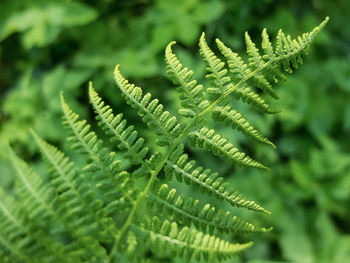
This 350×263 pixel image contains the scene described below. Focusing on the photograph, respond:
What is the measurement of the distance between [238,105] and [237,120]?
154cm

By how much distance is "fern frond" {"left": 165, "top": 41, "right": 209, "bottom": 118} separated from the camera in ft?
2.88

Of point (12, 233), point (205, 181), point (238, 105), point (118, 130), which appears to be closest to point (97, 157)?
point (118, 130)

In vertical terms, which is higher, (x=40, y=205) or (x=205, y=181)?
(x=40, y=205)

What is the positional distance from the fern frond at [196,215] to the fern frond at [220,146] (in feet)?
0.44

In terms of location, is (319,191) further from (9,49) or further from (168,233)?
(9,49)

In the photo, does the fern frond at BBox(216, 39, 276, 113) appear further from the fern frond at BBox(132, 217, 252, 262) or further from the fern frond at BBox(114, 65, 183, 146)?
the fern frond at BBox(132, 217, 252, 262)

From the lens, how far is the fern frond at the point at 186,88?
877 millimetres

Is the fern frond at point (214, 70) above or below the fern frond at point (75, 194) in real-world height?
above

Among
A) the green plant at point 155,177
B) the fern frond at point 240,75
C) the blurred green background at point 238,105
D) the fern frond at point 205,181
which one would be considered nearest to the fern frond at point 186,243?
the green plant at point 155,177

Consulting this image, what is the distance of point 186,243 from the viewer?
38.3 inches

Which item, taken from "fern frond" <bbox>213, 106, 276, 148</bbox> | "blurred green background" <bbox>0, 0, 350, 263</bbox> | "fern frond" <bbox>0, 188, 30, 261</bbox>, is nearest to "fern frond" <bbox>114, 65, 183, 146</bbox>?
"fern frond" <bbox>213, 106, 276, 148</bbox>

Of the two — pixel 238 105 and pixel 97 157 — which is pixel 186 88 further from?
pixel 238 105

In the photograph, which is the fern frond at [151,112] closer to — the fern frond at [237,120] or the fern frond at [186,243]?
the fern frond at [237,120]

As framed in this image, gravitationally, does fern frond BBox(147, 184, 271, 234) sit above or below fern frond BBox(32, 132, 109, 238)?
below
